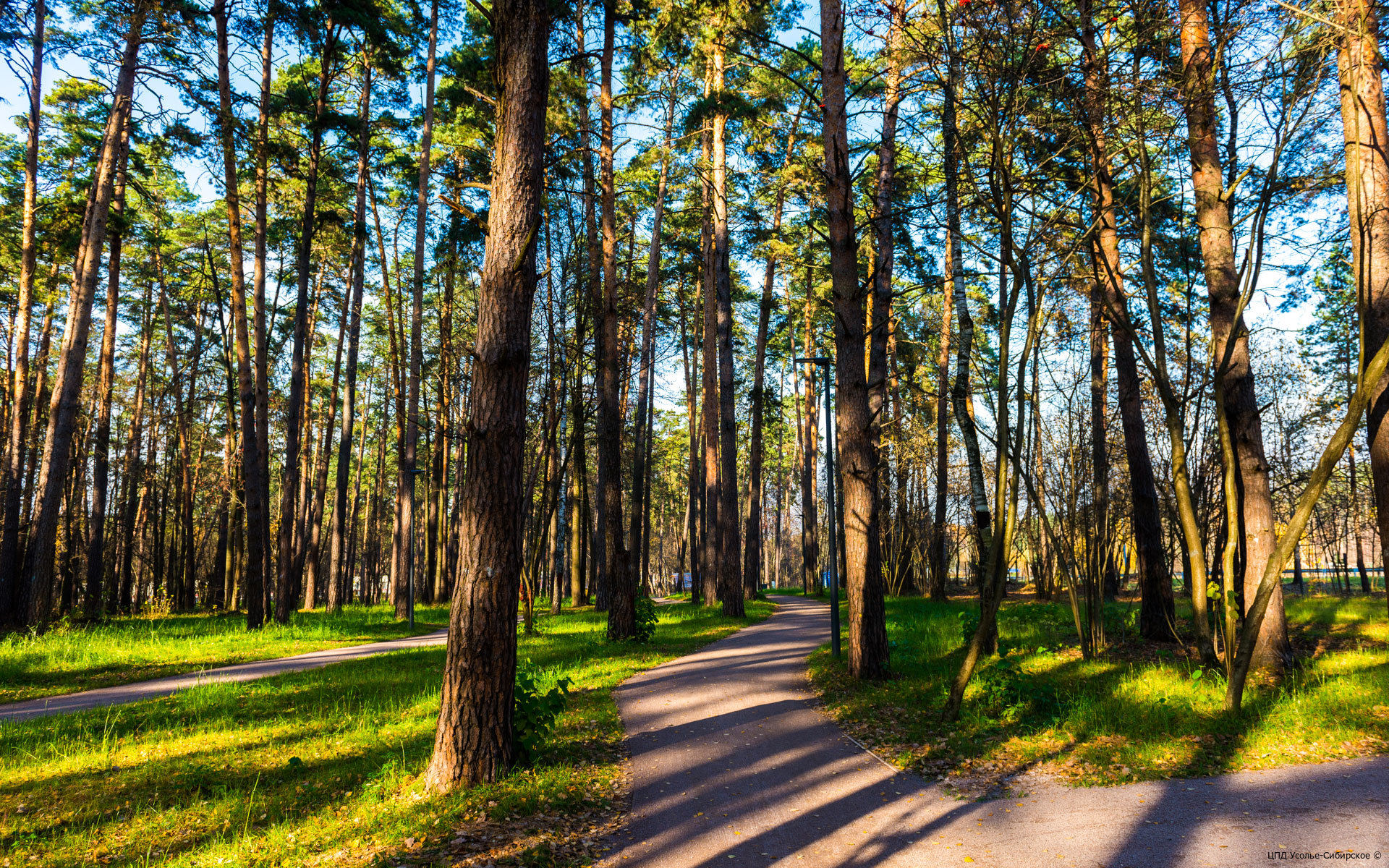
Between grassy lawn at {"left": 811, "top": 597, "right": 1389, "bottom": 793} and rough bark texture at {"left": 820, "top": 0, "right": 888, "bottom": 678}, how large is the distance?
659 mm

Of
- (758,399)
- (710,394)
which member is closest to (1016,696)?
(710,394)

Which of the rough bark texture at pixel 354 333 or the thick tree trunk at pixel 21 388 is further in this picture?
the rough bark texture at pixel 354 333

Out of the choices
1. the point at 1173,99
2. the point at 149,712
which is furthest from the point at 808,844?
the point at 1173,99

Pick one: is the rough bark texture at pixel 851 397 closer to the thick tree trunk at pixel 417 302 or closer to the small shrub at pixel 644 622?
the small shrub at pixel 644 622

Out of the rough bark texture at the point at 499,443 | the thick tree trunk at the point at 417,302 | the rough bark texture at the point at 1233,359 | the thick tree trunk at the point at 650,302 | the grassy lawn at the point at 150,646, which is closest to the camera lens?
the rough bark texture at the point at 499,443

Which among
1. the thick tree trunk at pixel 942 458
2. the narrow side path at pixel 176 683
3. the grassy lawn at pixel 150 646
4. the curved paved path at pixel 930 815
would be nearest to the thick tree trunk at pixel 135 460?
the grassy lawn at pixel 150 646

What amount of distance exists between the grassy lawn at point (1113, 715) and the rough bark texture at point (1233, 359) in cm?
68

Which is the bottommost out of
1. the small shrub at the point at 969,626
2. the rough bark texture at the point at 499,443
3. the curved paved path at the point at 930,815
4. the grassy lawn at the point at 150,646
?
the grassy lawn at the point at 150,646

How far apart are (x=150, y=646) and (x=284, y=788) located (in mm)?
9863

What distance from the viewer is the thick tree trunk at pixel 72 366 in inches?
512

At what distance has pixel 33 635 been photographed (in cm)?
1229

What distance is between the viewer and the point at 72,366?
13094 millimetres

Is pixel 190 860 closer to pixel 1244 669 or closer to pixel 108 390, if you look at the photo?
pixel 1244 669

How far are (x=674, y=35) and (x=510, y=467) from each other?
1015 cm
